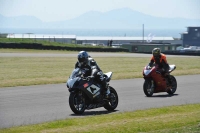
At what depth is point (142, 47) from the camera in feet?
258

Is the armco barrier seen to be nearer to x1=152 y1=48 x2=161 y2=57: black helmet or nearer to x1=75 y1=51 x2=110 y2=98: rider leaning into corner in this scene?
x1=152 y1=48 x2=161 y2=57: black helmet

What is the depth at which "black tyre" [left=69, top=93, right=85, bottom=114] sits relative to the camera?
41.7 feet

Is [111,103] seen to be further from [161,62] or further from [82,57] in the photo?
[161,62]

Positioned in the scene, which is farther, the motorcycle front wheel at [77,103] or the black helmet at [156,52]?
the black helmet at [156,52]

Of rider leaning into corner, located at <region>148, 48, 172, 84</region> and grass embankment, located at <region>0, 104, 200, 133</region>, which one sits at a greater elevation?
rider leaning into corner, located at <region>148, 48, 172, 84</region>

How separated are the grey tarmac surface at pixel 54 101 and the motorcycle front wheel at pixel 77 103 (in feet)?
0.55

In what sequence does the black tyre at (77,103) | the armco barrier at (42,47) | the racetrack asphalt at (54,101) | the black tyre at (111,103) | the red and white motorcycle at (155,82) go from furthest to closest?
the armco barrier at (42,47), the red and white motorcycle at (155,82), the black tyre at (111,103), the black tyre at (77,103), the racetrack asphalt at (54,101)

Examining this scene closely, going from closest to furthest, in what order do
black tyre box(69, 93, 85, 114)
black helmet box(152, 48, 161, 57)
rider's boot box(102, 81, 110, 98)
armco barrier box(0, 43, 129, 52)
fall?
black tyre box(69, 93, 85, 114)
rider's boot box(102, 81, 110, 98)
black helmet box(152, 48, 161, 57)
armco barrier box(0, 43, 129, 52)

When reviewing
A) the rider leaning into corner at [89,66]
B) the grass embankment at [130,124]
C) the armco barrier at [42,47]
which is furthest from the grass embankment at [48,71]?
the armco barrier at [42,47]

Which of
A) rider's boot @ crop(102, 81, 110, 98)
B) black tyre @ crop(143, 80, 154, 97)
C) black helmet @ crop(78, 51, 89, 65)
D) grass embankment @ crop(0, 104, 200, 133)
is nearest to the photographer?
grass embankment @ crop(0, 104, 200, 133)

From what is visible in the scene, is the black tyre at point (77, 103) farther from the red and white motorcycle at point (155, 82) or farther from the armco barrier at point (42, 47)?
the armco barrier at point (42, 47)

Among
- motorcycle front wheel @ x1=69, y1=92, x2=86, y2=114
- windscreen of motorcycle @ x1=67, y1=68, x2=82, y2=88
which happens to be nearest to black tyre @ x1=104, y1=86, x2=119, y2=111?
motorcycle front wheel @ x1=69, y1=92, x2=86, y2=114

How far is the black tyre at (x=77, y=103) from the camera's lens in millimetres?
12703

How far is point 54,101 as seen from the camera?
1542 cm
